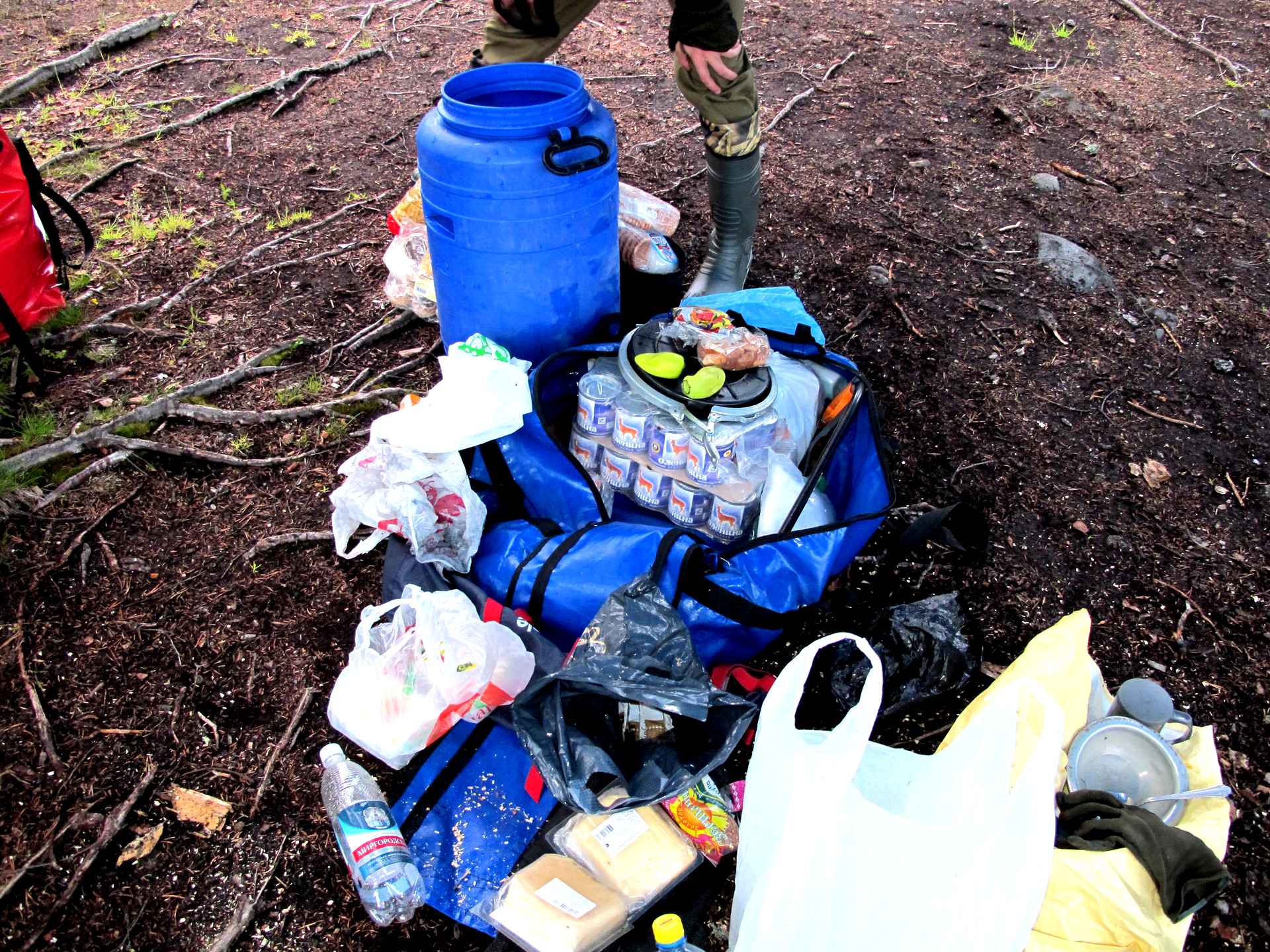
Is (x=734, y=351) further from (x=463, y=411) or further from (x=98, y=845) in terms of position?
(x=98, y=845)

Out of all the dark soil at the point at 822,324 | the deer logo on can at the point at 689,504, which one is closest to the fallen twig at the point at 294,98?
the dark soil at the point at 822,324

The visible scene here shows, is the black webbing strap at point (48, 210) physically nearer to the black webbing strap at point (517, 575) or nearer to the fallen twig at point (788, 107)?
the black webbing strap at point (517, 575)

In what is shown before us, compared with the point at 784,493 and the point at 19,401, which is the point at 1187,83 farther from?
the point at 19,401

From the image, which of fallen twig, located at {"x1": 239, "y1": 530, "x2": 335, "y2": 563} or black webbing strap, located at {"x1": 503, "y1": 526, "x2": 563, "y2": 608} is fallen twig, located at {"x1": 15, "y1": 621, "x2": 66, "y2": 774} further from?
black webbing strap, located at {"x1": 503, "y1": 526, "x2": 563, "y2": 608}

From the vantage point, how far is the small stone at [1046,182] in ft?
12.5

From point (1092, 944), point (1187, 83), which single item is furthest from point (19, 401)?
point (1187, 83)

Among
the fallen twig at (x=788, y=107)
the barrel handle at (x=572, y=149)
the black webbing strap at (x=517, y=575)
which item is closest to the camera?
the black webbing strap at (x=517, y=575)

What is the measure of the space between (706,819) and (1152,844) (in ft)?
2.63

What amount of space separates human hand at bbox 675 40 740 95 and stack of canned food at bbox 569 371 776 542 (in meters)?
1.00

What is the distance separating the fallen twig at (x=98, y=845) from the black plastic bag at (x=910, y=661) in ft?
5.16

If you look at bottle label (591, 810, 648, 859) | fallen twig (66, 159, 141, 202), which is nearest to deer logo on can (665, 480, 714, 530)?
bottle label (591, 810, 648, 859)

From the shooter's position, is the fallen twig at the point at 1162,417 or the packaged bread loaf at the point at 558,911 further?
the fallen twig at the point at 1162,417

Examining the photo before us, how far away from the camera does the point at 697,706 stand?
1.73 m

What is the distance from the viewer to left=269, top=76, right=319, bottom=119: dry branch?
4414mm
